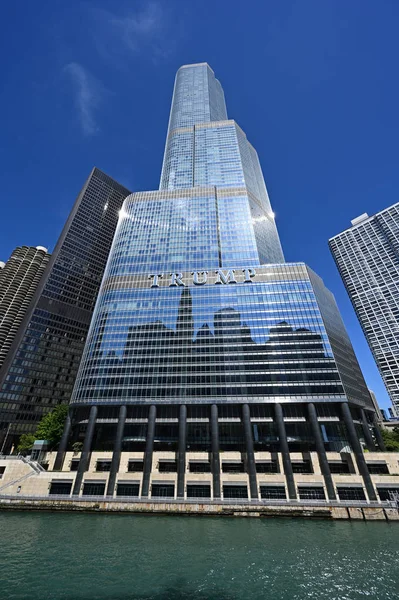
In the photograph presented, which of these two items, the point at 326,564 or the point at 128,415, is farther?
the point at 128,415

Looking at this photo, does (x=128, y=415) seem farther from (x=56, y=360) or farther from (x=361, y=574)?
(x=56, y=360)

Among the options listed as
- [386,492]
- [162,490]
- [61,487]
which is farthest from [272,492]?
[61,487]

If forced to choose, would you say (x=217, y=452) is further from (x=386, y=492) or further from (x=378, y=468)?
(x=378, y=468)

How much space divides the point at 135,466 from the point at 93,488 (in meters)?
10.8

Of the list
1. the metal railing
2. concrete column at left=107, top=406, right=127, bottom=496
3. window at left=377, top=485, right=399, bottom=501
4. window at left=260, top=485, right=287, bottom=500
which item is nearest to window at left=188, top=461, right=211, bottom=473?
the metal railing

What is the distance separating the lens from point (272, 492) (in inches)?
2400

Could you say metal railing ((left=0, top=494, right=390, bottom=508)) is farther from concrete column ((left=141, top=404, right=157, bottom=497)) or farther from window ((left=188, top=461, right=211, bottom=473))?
window ((left=188, top=461, right=211, bottom=473))

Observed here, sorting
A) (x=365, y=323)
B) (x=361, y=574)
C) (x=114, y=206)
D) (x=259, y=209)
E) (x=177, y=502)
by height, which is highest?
(x=114, y=206)

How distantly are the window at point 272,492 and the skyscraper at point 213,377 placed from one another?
0.89 ft

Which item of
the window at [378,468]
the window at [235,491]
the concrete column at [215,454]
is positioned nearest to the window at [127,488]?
the concrete column at [215,454]

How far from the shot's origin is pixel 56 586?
23.8m

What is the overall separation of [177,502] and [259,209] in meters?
121

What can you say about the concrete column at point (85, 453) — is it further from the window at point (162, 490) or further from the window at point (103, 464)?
the window at point (162, 490)

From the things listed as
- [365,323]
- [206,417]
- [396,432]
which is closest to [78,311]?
[206,417]
